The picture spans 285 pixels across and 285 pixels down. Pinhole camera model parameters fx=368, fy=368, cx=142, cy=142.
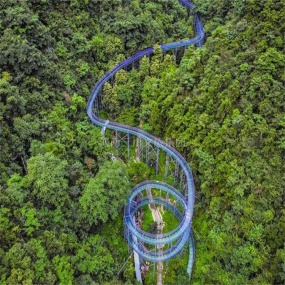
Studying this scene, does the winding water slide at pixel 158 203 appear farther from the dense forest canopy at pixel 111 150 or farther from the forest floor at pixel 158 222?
the dense forest canopy at pixel 111 150

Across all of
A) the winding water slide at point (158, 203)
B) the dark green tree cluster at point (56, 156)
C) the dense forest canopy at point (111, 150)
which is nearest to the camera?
the dark green tree cluster at point (56, 156)

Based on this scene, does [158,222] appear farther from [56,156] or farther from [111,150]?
[56,156]

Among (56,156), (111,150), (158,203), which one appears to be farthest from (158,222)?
(56,156)

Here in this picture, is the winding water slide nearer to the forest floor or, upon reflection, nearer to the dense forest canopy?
the forest floor

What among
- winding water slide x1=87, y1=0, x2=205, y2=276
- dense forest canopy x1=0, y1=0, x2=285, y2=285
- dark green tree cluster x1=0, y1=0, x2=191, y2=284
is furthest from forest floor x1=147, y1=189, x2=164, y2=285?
dark green tree cluster x1=0, y1=0, x2=191, y2=284

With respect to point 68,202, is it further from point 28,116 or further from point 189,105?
point 189,105

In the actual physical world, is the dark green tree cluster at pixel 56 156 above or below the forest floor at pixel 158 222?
above

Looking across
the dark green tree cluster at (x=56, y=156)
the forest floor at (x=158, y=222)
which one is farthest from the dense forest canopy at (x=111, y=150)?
the forest floor at (x=158, y=222)
